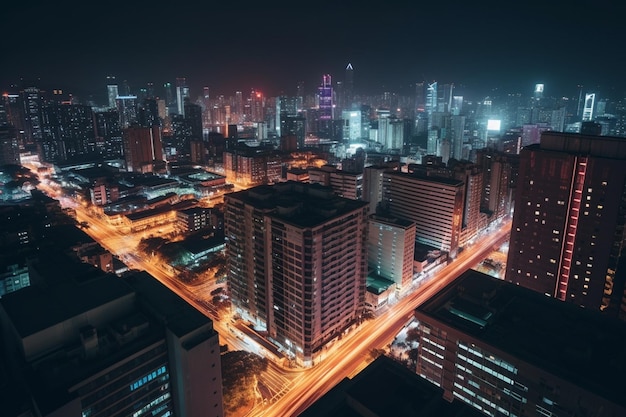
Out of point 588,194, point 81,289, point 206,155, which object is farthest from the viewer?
point 206,155

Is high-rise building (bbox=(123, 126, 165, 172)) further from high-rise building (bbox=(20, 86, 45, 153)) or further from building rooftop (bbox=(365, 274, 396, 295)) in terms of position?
building rooftop (bbox=(365, 274, 396, 295))

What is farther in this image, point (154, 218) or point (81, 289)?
point (154, 218)

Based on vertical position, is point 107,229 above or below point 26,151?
below

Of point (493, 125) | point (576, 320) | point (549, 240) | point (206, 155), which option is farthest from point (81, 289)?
point (493, 125)

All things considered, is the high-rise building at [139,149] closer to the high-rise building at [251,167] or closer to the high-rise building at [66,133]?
the high-rise building at [251,167]

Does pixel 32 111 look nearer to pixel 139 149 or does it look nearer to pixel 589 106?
pixel 139 149

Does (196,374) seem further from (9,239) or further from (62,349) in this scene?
(9,239)

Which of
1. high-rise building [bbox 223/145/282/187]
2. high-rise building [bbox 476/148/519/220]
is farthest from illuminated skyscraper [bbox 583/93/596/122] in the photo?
high-rise building [bbox 223/145/282/187]
